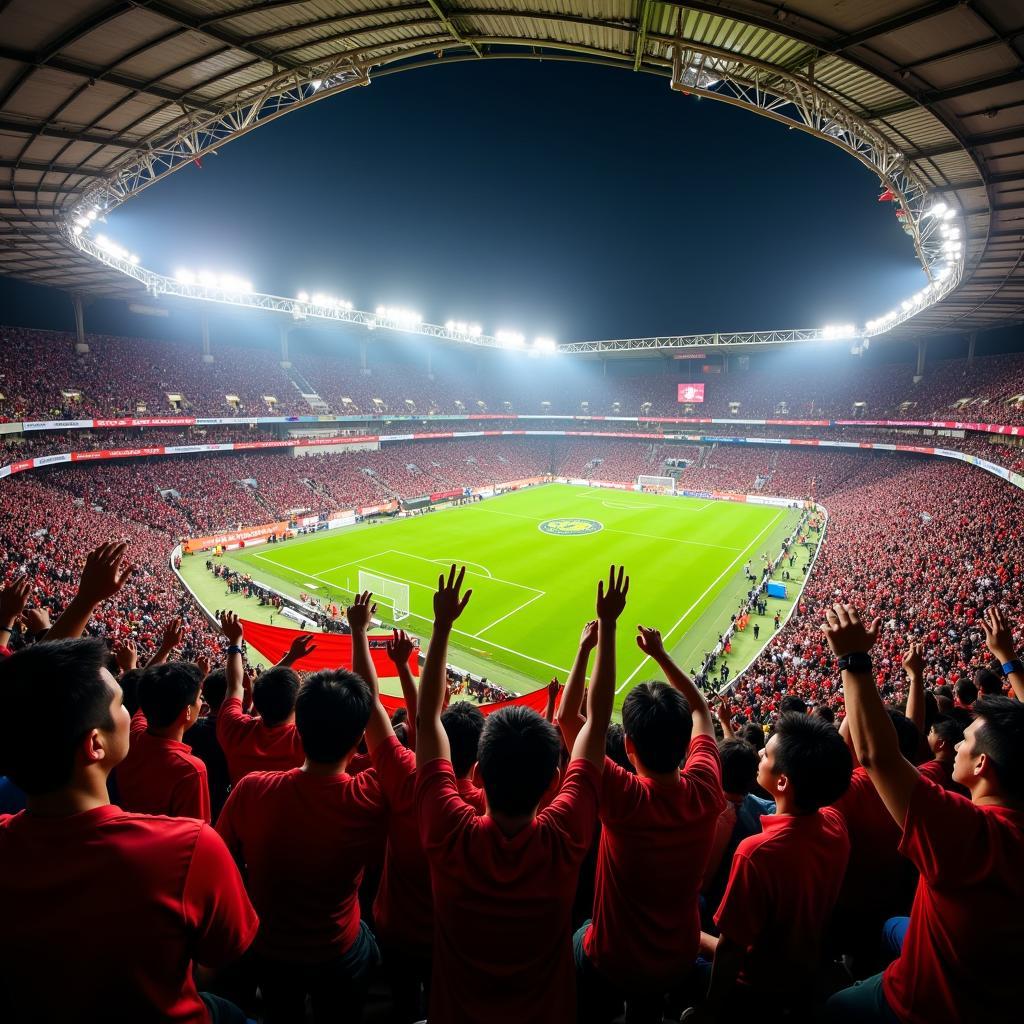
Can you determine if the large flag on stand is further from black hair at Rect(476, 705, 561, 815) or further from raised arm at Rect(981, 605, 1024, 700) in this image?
black hair at Rect(476, 705, 561, 815)

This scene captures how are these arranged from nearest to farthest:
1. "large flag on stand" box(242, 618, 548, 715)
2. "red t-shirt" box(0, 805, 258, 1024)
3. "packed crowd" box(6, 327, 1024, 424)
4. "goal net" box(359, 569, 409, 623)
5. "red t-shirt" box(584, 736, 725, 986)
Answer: "red t-shirt" box(0, 805, 258, 1024) → "red t-shirt" box(584, 736, 725, 986) → "large flag on stand" box(242, 618, 548, 715) → "goal net" box(359, 569, 409, 623) → "packed crowd" box(6, 327, 1024, 424)

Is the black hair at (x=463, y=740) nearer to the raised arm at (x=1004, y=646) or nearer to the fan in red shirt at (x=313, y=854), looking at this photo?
the fan in red shirt at (x=313, y=854)

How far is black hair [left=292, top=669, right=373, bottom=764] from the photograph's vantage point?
2.84 m

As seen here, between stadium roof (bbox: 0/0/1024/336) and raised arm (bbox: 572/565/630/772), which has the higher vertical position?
stadium roof (bbox: 0/0/1024/336)

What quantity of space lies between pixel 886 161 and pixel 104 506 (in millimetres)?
40950

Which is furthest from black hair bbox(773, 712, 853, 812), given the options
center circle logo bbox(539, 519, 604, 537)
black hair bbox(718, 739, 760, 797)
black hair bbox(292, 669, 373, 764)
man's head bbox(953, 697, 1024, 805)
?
center circle logo bbox(539, 519, 604, 537)

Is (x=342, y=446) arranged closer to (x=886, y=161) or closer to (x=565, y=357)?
(x=565, y=357)

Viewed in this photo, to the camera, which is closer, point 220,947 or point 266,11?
point 220,947

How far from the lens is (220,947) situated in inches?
77.3

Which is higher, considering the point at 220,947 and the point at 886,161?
the point at 886,161

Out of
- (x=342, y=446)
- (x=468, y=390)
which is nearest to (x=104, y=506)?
(x=342, y=446)

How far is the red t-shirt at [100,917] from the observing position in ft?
5.45

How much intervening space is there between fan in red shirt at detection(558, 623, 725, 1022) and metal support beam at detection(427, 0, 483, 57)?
15.3 metres

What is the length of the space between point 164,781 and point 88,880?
2.30 metres
